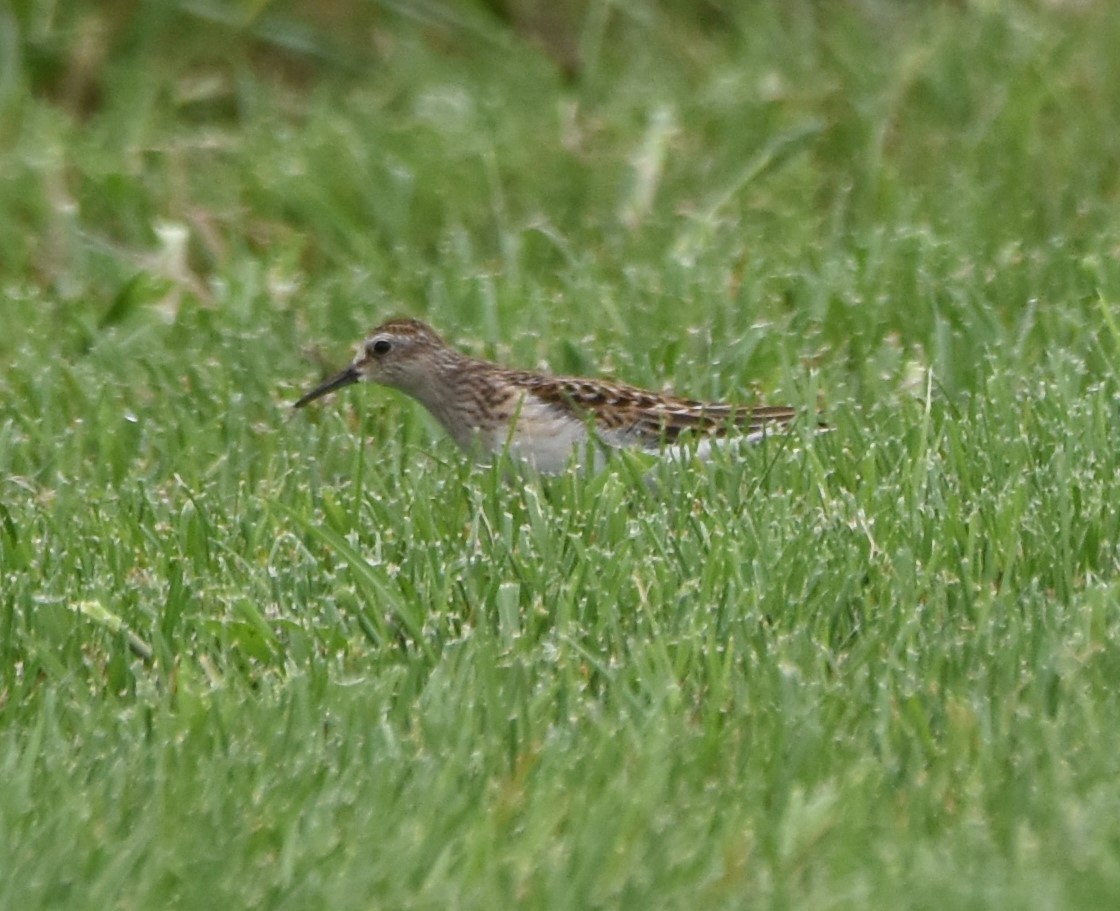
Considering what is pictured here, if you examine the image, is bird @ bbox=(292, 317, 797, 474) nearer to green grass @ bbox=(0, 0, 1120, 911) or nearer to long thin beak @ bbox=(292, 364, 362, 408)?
long thin beak @ bbox=(292, 364, 362, 408)

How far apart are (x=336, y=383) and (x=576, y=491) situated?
5.24ft

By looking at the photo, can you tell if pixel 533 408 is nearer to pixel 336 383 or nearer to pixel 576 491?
pixel 336 383

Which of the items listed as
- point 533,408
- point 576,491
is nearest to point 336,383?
point 533,408

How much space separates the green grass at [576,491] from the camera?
14.8 ft

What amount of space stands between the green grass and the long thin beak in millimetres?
121

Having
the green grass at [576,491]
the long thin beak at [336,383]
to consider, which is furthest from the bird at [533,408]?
the green grass at [576,491]

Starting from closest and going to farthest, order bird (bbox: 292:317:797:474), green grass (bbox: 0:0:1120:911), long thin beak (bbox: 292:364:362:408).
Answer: green grass (bbox: 0:0:1120:911)
bird (bbox: 292:317:797:474)
long thin beak (bbox: 292:364:362:408)

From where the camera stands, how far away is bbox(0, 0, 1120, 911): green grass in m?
4.50

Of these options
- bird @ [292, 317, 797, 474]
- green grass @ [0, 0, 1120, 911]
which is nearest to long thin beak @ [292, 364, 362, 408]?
bird @ [292, 317, 797, 474]

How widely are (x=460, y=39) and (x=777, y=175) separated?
306 cm

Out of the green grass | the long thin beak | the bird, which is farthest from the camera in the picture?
the long thin beak

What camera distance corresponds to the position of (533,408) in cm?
729

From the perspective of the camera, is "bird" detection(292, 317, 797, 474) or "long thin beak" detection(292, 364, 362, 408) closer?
"bird" detection(292, 317, 797, 474)

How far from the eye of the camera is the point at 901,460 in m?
6.40
